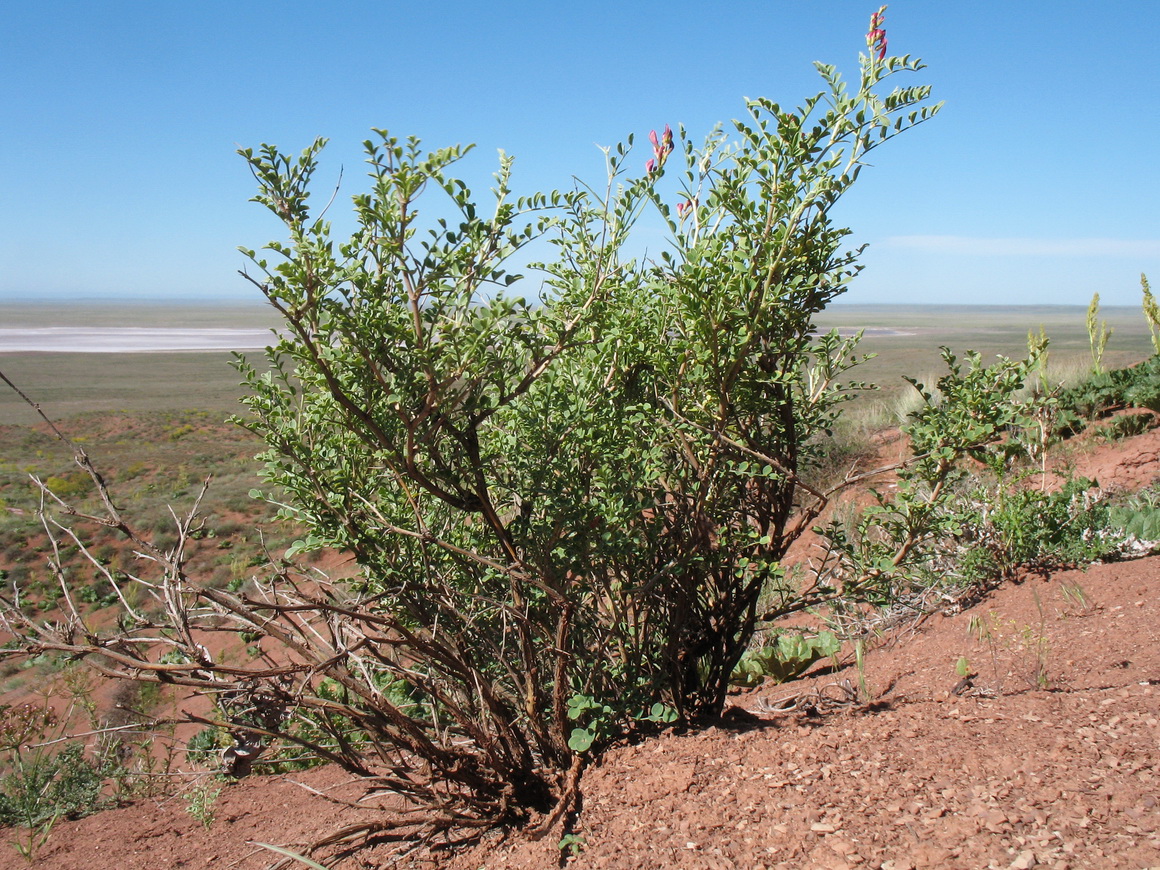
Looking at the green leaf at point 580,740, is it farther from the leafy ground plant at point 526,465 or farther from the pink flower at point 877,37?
the pink flower at point 877,37

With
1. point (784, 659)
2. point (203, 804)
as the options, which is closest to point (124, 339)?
point (203, 804)

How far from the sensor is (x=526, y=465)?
2.62m

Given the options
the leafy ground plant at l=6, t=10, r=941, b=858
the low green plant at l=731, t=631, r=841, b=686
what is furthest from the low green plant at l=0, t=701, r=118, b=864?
the low green plant at l=731, t=631, r=841, b=686

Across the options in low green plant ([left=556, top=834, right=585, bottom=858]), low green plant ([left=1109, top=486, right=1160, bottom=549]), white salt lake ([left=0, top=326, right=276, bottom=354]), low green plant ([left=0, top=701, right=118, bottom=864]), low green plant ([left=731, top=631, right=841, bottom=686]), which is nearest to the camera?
low green plant ([left=556, top=834, right=585, bottom=858])

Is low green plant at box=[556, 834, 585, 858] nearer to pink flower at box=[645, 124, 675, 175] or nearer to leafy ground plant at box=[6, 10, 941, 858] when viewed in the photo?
leafy ground plant at box=[6, 10, 941, 858]

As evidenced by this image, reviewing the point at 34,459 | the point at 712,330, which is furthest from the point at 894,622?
the point at 34,459

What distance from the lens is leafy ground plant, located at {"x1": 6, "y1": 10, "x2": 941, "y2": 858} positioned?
2.08 metres

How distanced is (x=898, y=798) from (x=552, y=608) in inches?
48.3

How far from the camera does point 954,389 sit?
2.78m

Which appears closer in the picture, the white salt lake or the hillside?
the hillside

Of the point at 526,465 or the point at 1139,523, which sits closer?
the point at 526,465

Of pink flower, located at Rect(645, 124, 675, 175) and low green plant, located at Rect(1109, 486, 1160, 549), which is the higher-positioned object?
pink flower, located at Rect(645, 124, 675, 175)

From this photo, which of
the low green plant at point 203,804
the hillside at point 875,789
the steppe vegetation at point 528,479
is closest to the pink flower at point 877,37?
the steppe vegetation at point 528,479

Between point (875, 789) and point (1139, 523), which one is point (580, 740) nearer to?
point (875, 789)
